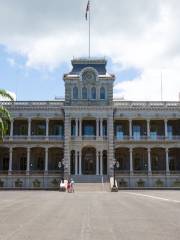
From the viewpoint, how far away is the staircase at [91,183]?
56312mm

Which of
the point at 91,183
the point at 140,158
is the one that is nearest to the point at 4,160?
the point at 91,183

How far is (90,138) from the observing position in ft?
214

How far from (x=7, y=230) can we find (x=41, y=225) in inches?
64.4

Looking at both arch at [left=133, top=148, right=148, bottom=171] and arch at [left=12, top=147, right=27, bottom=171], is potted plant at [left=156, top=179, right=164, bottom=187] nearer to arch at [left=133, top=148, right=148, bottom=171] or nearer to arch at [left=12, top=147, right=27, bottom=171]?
arch at [left=133, top=148, right=148, bottom=171]

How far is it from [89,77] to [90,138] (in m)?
9.70

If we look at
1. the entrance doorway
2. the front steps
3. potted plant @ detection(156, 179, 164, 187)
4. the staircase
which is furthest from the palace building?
the staircase

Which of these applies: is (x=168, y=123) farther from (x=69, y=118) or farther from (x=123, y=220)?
(x=123, y=220)

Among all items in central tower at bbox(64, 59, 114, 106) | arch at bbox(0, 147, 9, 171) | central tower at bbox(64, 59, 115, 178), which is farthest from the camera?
arch at bbox(0, 147, 9, 171)

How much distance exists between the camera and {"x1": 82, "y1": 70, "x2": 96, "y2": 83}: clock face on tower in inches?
2640

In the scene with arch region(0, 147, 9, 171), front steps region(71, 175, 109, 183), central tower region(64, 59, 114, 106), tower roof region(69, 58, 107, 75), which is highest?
tower roof region(69, 58, 107, 75)

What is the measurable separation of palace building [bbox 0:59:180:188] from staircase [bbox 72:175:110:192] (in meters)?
0.62

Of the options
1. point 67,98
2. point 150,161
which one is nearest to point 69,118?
point 67,98

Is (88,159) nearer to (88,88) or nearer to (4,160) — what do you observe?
(88,88)

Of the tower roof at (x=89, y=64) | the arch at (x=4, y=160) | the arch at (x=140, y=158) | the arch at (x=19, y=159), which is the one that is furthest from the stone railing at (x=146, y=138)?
the arch at (x=4, y=160)
